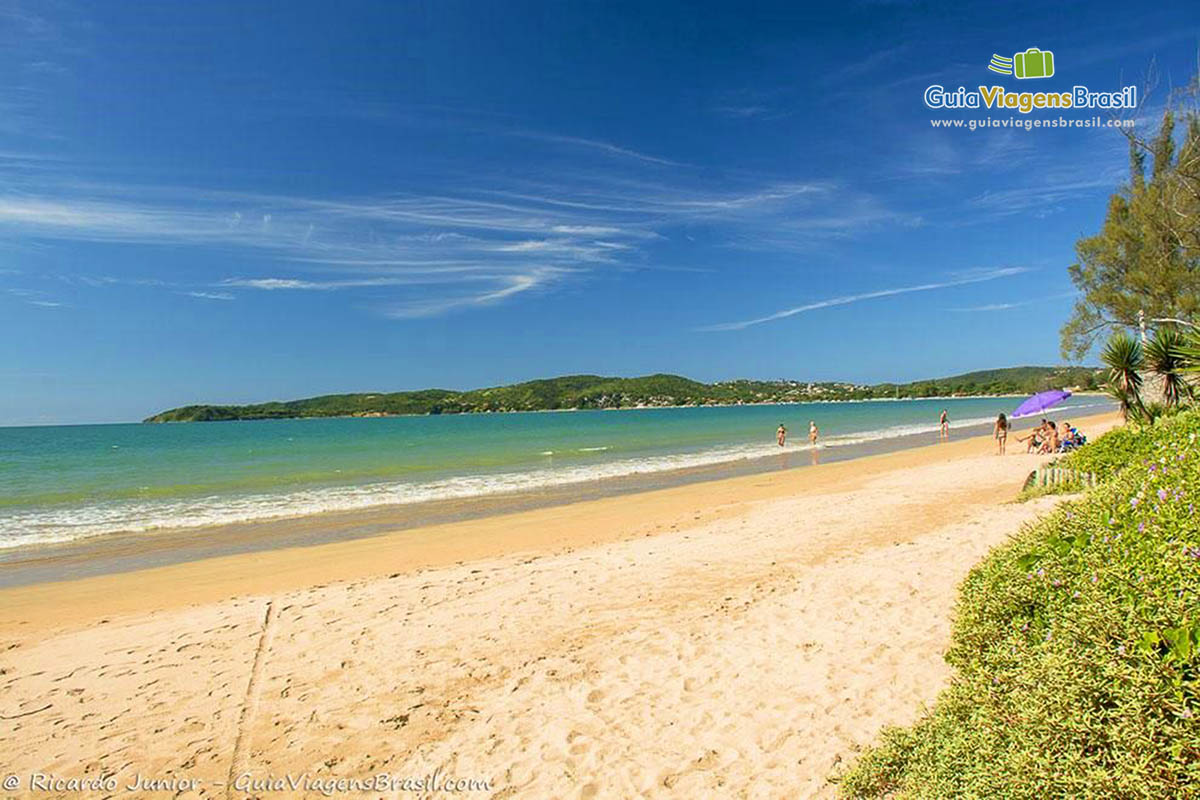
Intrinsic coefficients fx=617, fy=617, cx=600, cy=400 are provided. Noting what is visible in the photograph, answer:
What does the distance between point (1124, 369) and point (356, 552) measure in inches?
688

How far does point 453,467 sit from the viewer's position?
1139 inches

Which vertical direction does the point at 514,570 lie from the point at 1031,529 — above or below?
below

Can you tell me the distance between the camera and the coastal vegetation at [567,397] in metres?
150

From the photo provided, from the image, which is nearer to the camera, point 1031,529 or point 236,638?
point 1031,529

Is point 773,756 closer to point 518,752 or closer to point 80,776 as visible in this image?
point 518,752

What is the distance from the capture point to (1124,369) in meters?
14.2

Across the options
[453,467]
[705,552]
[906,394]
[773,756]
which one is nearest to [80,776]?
[773,756]

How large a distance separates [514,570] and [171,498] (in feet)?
58.4

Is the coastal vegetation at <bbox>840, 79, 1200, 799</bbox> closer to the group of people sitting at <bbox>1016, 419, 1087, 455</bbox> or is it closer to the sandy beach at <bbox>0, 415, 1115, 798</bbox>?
the sandy beach at <bbox>0, 415, 1115, 798</bbox>

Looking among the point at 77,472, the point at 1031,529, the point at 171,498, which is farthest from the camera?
the point at 77,472

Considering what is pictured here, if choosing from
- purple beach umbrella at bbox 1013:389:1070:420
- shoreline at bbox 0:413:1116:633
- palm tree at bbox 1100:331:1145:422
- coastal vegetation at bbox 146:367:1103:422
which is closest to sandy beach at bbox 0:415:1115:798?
shoreline at bbox 0:413:1116:633

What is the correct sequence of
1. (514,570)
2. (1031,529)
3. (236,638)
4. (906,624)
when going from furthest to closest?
(514,570)
(236,638)
(906,624)
(1031,529)

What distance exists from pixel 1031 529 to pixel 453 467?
27.0 m

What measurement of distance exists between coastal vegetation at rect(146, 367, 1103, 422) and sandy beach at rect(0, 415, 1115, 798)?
145 meters
